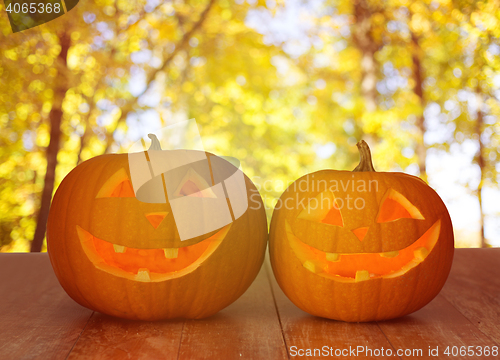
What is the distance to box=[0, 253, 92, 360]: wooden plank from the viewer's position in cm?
114

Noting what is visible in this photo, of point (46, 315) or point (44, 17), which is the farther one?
→ point (44, 17)

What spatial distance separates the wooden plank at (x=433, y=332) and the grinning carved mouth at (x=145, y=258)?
2.05ft

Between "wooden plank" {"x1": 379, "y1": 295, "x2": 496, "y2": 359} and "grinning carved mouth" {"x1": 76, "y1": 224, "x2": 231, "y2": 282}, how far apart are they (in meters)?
0.63

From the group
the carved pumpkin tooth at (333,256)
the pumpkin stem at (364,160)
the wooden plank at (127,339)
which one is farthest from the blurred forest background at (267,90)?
the carved pumpkin tooth at (333,256)

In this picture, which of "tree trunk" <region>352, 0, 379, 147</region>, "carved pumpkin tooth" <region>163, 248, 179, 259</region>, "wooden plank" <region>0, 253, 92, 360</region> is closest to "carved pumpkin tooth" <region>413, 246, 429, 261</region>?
"carved pumpkin tooth" <region>163, 248, 179, 259</region>

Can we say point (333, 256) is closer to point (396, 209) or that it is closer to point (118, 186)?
point (396, 209)

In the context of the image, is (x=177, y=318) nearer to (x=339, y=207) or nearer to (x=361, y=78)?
(x=339, y=207)

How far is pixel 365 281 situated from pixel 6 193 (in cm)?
307

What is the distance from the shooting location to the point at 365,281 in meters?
1.29

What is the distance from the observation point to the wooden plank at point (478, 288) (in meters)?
1.40

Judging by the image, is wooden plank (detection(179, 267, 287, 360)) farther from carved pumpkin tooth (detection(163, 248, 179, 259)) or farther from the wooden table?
carved pumpkin tooth (detection(163, 248, 179, 259))

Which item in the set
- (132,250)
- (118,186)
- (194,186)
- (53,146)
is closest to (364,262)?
(194,186)

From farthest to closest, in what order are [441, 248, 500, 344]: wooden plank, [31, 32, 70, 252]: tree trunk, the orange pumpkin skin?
[31, 32, 70, 252]: tree trunk < [441, 248, 500, 344]: wooden plank < the orange pumpkin skin

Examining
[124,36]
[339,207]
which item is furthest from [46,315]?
[124,36]
